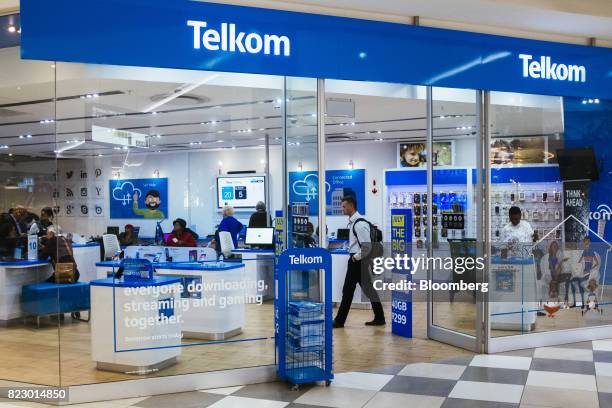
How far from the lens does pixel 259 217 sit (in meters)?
6.35

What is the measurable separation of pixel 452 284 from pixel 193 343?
2.85m

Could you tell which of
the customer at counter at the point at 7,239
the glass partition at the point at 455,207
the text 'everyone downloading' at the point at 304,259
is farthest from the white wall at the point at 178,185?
the customer at counter at the point at 7,239

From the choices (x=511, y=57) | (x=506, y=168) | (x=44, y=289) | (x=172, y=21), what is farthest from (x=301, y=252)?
(x=44, y=289)

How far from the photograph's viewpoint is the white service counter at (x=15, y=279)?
7.38 m

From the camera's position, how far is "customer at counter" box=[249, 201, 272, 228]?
241 inches

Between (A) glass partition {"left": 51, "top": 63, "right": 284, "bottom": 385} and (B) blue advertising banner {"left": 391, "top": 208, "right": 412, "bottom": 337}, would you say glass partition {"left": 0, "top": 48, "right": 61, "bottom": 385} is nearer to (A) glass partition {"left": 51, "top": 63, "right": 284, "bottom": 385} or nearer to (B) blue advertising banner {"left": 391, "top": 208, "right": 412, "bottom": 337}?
(A) glass partition {"left": 51, "top": 63, "right": 284, "bottom": 385}

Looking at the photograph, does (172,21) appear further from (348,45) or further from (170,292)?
(170,292)

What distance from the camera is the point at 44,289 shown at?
738 cm

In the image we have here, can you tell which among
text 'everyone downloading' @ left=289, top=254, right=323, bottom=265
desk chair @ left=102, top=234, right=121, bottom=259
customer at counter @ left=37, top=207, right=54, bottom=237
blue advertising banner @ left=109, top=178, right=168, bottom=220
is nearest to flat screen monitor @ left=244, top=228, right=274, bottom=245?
text 'everyone downloading' @ left=289, top=254, right=323, bottom=265

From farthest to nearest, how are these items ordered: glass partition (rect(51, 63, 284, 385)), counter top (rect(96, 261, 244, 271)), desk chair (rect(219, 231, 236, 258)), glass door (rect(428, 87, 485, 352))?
glass door (rect(428, 87, 485, 352))
desk chair (rect(219, 231, 236, 258))
counter top (rect(96, 261, 244, 271))
glass partition (rect(51, 63, 284, 385))

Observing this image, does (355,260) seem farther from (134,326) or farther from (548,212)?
(134,326)

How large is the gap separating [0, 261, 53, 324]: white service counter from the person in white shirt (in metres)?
5.81

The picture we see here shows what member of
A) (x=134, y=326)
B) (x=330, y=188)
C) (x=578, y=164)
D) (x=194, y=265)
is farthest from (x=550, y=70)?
(x=330, y=188)

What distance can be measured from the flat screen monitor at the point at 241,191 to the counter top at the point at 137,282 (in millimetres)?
1312
